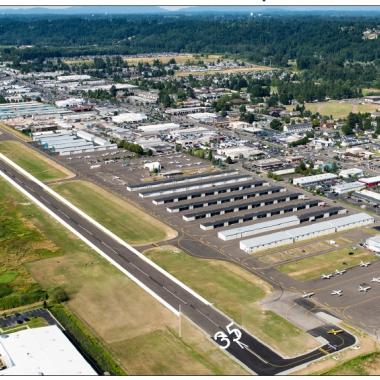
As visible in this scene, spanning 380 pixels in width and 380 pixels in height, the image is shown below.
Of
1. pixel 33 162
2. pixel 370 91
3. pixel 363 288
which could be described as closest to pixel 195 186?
pixel 33 162

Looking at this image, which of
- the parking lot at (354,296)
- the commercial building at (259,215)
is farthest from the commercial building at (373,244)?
the commercial building at (259,215)

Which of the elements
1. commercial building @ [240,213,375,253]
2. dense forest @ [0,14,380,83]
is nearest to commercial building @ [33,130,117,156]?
commercial building @ [240,213,375,253]

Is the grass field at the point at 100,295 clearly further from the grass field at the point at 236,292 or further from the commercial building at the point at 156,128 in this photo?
the commercial building at the point at 156,128

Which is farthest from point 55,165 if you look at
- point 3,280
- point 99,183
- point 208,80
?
point 208,80

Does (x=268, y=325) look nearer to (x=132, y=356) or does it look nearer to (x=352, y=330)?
(x=352, y=330)

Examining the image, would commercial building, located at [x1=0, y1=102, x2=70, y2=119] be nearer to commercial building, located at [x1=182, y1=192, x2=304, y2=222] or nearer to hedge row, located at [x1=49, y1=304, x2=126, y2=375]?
commercial building, located at [x1=182, y1=192, x2=304, y2=222]

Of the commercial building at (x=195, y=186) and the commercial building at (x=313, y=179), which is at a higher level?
the commercial building at (x=195, y=186)
